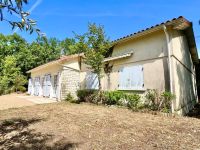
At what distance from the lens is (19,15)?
2.91m

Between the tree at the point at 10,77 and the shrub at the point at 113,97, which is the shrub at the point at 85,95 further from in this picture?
the tree at the point at 10,77

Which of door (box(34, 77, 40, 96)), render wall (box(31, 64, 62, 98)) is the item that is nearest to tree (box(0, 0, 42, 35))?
render wall (box(31, 64, 62, 98))

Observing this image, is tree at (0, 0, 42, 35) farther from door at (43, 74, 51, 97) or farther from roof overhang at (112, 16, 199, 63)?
door at (43, 74, 51, 97)

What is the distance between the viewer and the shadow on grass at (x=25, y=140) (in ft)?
16.9

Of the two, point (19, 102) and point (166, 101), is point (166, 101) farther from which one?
point (19, 102)

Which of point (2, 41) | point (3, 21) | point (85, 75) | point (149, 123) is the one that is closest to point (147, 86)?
point (149, 123)

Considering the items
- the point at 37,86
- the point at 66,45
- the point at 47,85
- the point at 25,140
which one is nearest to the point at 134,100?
the point at 25,140

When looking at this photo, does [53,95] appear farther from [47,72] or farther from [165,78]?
[165,78]

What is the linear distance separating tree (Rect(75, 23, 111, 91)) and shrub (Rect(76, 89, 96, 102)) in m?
1.74

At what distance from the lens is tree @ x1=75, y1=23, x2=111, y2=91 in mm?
12375

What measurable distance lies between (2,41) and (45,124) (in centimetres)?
3419

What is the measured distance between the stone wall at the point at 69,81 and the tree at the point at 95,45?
3.93 m

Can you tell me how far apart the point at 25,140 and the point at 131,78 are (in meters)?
6.88

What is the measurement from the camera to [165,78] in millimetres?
9586
